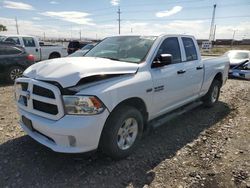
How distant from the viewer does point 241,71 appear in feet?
38.4

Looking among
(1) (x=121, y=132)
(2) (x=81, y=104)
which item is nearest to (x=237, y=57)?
(1) (x=121, y=132)

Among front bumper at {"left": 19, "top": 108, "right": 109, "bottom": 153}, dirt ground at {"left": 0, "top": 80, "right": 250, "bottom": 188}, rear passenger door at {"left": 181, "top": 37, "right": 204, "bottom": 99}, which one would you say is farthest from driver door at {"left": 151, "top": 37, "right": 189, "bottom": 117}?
front bumper at {"left": 19, "top": 108, "right": 109, "bottom": 153}

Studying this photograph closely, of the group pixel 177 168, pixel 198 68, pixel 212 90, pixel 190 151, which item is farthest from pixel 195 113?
pixel 177 168

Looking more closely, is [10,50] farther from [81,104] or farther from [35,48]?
[81,104]

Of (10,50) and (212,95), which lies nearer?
(212,95)

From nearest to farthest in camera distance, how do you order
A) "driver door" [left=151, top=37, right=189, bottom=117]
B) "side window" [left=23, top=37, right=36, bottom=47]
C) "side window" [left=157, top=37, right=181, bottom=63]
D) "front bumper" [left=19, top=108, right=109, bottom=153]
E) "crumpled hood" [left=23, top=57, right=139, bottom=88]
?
"front bumper" [left=19, top=108, right=109, bottom=153], "crumpled hood" [left=23, top=57, right=139, bottom=88], "driver door" [left=151, top=37, right=189, bottom=117], "side window" [left=157, top=37, right=181, bottom=63], "side window" [left=23, top=37, right=36, bottom=47]

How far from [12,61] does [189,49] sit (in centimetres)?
680

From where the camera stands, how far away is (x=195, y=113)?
6102mm

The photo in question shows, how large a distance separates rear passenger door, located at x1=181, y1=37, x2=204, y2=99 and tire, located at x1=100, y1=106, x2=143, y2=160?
64.6 inches

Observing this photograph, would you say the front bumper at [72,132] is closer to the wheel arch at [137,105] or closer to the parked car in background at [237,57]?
the wheel arch at [137,105]

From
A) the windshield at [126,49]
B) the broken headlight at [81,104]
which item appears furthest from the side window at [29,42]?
the broken headlight at [81,104]

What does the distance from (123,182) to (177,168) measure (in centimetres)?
88

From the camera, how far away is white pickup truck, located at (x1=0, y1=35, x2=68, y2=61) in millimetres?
12820

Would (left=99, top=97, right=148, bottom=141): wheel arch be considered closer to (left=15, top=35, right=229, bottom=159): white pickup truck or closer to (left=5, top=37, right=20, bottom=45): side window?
(left=15, top=35, right=229, bottom=159): white pickup truck
